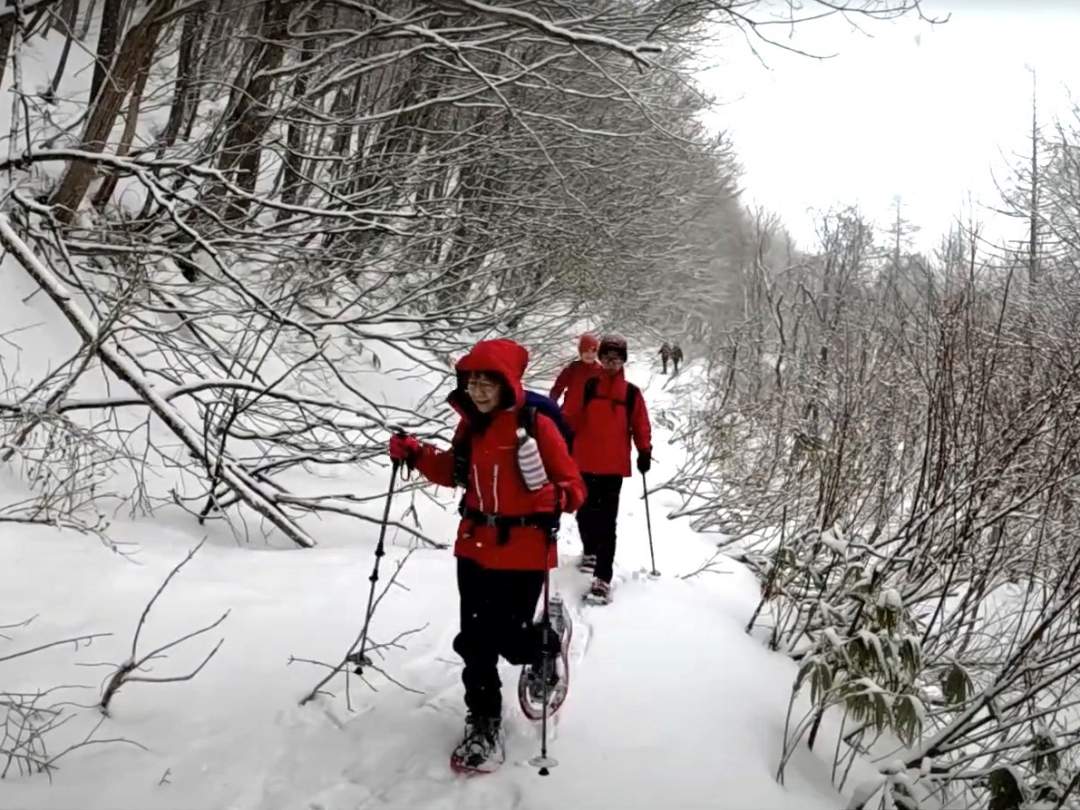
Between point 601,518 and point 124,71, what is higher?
point 124,71

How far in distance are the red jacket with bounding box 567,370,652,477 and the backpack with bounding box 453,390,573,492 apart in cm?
197

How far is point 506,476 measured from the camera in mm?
3176

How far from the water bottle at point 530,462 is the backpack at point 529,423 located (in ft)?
0.25

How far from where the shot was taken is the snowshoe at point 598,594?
16.4 ft

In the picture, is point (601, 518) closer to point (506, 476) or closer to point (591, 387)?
point (591, 387)

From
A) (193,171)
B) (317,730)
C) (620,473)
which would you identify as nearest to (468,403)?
(317,730)

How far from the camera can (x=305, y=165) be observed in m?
10.7

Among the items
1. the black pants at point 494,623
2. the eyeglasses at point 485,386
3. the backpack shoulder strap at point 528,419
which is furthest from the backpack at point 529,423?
the black pants at point 494,623

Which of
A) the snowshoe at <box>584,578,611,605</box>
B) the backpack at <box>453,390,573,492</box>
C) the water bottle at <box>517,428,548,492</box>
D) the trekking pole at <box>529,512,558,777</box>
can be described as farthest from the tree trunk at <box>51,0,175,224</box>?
the trekking pole at <box>529,512,558,777</box>

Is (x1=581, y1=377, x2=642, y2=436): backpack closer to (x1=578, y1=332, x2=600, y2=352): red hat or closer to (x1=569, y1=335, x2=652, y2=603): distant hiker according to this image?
(x1=569, y1=335, x2=652, y2=603): distant hiker

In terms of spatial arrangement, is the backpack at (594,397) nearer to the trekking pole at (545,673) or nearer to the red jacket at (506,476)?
the red jacket at (506,476)

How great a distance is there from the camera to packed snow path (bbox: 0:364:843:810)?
9.13 ft

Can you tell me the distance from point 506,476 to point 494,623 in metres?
0.63

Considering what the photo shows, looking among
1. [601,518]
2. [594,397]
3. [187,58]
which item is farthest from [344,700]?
[187,58]
